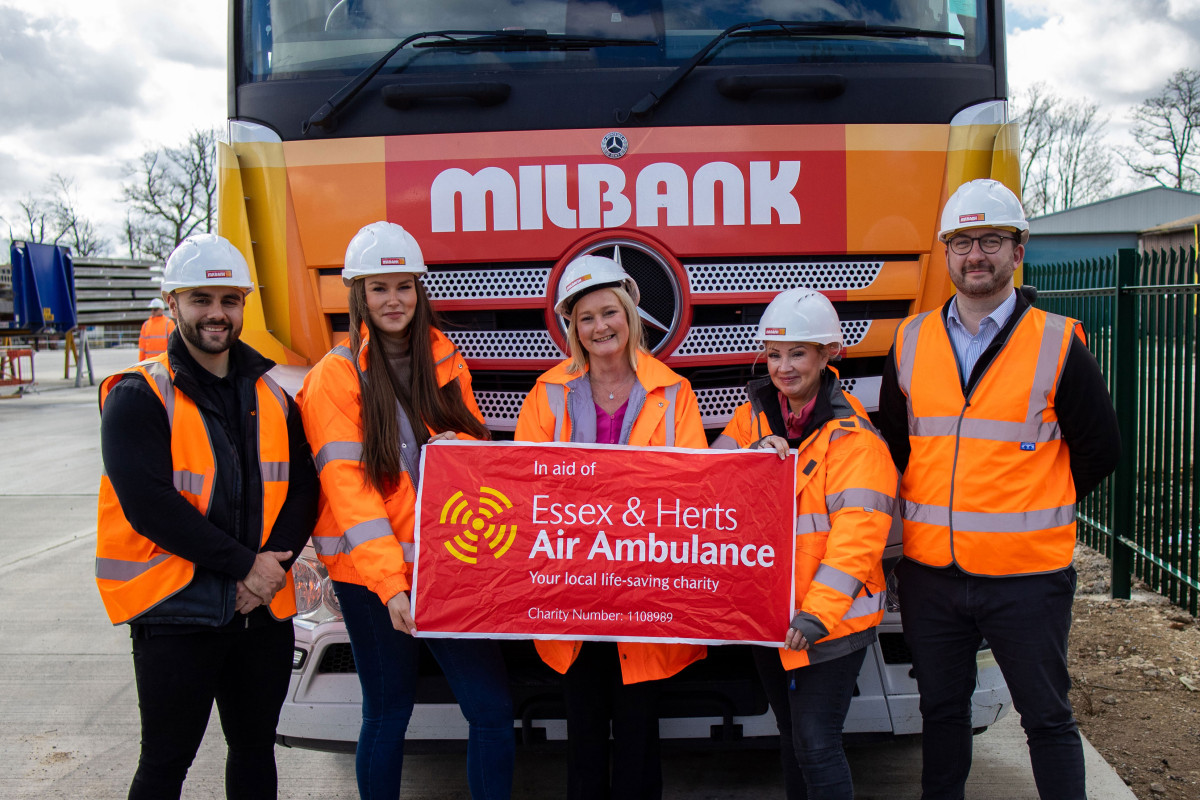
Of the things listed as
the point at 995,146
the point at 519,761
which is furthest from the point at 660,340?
the point at 519,761

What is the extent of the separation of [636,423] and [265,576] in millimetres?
1073

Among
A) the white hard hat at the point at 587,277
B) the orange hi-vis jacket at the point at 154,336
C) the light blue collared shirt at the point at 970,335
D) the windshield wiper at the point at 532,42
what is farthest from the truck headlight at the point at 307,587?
the orange hi-vis jacket at the point at 154,336

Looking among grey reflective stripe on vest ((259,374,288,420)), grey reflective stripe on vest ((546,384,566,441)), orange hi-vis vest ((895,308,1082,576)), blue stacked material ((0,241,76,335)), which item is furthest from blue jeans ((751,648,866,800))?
blue stacked material ((0,241,76,335))

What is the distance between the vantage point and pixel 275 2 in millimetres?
3273

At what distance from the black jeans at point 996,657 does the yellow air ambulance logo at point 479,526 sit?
45.4 inches

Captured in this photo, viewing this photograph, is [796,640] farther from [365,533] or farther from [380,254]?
[380,254]

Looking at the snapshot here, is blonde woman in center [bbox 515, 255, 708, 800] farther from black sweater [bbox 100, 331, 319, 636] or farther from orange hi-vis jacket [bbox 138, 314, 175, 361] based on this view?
orange hi-vis jacket [bbox 138, 314, 175, 361]

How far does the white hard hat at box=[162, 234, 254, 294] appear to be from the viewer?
2.40 metres

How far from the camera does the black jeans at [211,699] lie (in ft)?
7.70

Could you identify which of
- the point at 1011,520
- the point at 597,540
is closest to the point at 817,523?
the point at 1011,520

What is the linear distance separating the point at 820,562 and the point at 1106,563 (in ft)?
14.8

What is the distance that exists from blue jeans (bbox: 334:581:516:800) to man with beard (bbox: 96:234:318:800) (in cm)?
21

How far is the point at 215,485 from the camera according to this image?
7.95 feet

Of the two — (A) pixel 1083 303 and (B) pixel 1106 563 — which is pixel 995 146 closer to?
(A) pixel 1083 303
